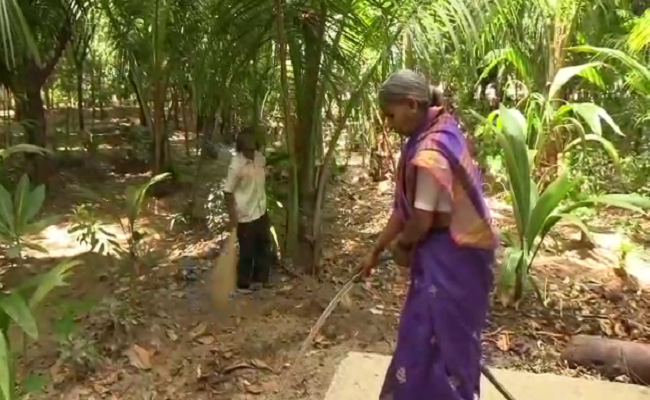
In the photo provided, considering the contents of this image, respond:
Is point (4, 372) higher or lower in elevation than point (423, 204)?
lower

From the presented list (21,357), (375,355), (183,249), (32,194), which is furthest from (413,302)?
(183,249)

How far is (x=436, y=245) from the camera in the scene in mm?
2418

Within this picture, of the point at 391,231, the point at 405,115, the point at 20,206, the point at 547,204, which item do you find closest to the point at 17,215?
the point at 20,206

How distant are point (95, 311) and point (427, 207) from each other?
2615mm

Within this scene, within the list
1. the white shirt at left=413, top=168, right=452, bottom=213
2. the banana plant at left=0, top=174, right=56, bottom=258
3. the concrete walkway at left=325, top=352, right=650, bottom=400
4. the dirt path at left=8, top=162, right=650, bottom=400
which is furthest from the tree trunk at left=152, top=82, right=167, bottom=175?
the white shirt at left=413, top=168, right=452, bottom=213

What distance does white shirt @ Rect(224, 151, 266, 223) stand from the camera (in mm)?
4523

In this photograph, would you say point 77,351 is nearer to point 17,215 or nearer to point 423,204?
A: point 17,215

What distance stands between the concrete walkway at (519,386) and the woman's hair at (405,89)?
1.40 metres

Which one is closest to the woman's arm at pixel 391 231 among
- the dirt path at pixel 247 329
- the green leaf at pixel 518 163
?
the dirt path at pixel 247 329

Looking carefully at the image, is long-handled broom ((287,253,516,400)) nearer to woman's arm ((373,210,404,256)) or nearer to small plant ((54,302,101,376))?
woman's arm ((373,210,404,256))

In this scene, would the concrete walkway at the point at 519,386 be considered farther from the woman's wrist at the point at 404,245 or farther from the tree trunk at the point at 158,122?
the tree trunk at the point at 158,122

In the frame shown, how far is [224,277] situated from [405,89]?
2301 mm

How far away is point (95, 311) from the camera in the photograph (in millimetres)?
4309

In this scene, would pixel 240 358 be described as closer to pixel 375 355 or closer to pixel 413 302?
pixel 375 355
